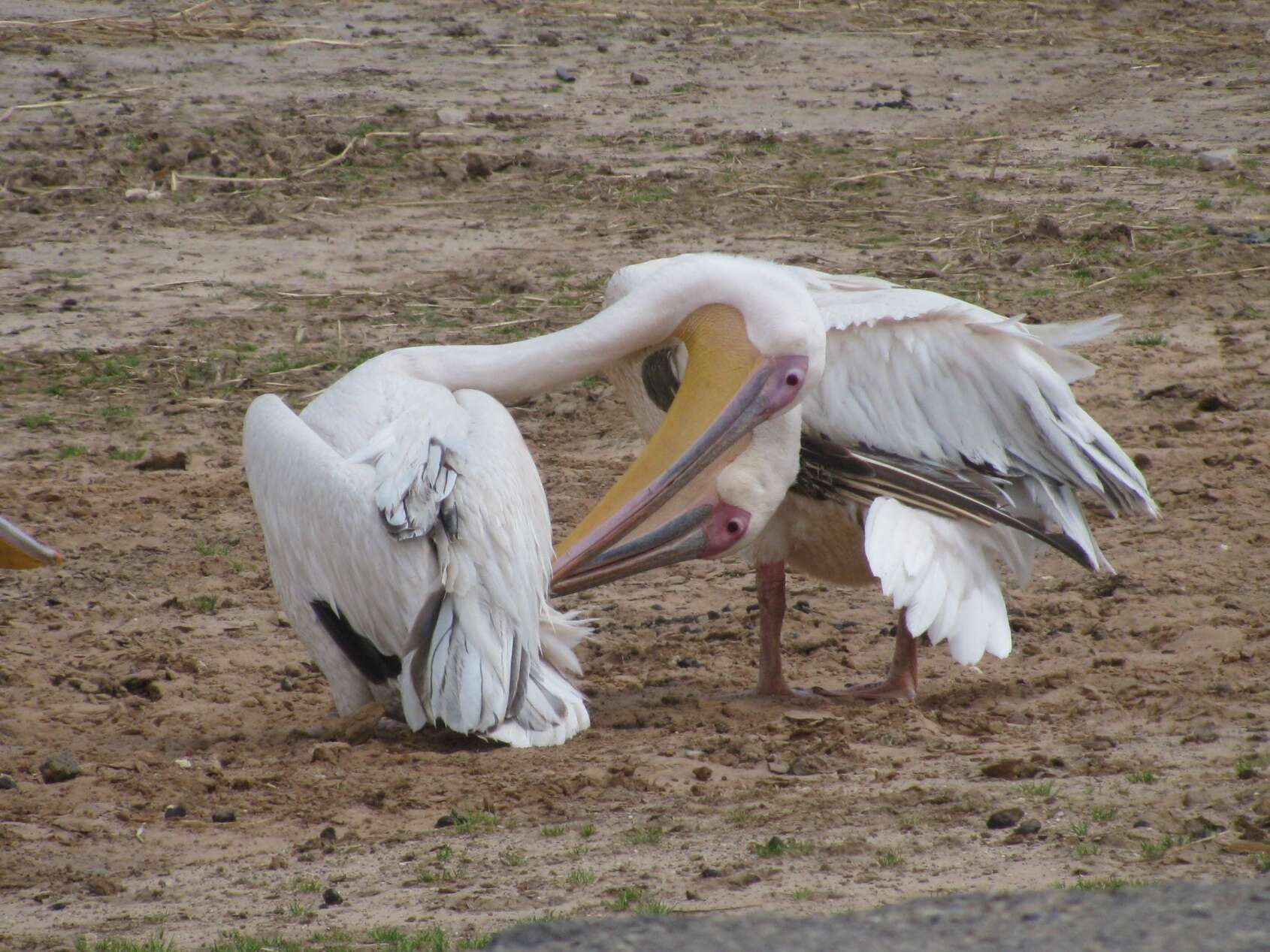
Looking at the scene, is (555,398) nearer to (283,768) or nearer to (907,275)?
(907,275)

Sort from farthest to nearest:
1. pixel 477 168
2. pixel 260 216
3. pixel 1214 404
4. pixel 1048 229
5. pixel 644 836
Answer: pixel 477 168
pixel 260 216
pixel 1048 229
pixel 1214 404
pixel 644 836

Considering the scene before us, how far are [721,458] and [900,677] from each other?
2.88 feet

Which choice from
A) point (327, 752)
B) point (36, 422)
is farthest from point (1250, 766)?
point (36, 422)

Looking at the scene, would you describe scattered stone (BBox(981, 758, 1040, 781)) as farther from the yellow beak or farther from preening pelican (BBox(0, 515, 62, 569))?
preening pelican (BBox(0, 515, 62, 569))

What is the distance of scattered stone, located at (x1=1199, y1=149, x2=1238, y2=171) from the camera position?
998cm

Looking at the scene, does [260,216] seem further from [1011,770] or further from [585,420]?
[1011,770]

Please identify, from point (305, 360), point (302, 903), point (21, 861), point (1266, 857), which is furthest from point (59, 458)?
point (1266, 857)

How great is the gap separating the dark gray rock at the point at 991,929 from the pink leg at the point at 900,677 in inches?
73.9

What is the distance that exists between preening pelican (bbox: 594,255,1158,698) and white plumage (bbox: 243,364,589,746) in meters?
0.53

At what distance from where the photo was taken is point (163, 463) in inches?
247

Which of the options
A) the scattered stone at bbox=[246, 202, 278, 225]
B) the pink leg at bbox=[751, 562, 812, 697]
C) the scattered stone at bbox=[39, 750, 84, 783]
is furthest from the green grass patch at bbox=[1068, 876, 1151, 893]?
the scattered stone at bbox=[246, 202, 278, 225]

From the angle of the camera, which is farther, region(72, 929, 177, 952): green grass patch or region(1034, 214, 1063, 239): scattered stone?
region(1034, 214, 1063, 239): scattered stone

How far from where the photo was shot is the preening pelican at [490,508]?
403 centimetres

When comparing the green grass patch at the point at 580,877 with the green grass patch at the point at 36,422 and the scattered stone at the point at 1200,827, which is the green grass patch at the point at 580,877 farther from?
the green grass patch at the point at 36,422
